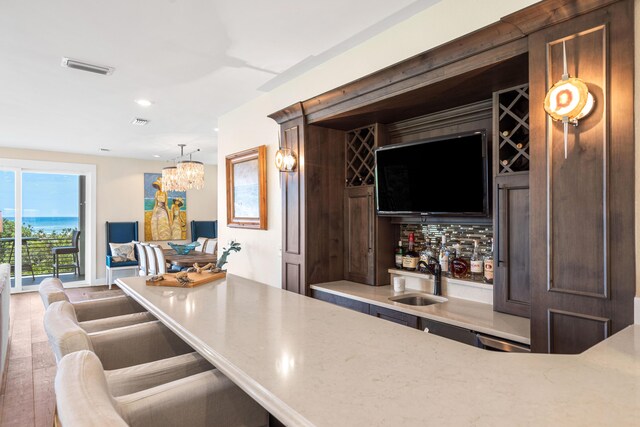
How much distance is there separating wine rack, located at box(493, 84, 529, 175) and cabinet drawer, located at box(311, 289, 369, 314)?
51.2 inches

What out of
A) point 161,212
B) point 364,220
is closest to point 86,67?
point 364,220

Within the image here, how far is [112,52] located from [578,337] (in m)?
3.49

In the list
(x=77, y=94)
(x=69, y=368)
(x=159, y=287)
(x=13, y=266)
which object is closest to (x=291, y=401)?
(x=69, y=368)

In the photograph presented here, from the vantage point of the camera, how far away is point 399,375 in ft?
3.31

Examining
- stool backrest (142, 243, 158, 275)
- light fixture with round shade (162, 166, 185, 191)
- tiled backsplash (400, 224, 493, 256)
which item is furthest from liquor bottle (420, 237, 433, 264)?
light fixture with round shade (162, 166, 185, 191)

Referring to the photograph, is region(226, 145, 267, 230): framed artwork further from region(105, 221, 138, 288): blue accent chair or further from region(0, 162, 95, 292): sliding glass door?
region(0, 162, 95, 292): sliding glass door

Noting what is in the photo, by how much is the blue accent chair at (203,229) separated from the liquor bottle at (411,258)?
640 centimetres

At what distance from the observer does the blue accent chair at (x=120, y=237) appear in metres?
7.11

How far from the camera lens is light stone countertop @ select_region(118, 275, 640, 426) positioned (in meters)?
0.81

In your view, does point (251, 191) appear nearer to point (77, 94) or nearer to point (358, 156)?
point (358, 156)

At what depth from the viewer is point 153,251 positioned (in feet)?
18.1

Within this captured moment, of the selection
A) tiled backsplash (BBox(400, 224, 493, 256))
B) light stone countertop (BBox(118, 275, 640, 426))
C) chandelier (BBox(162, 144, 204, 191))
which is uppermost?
chandelier (BBox(162, 144, 204, 191))

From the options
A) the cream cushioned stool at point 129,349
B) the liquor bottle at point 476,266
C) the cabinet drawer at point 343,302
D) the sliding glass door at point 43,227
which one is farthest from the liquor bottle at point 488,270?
the sliding glass door at point 43,227

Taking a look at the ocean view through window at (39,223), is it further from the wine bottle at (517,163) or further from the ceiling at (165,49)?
the wine bottle at (517,163)
